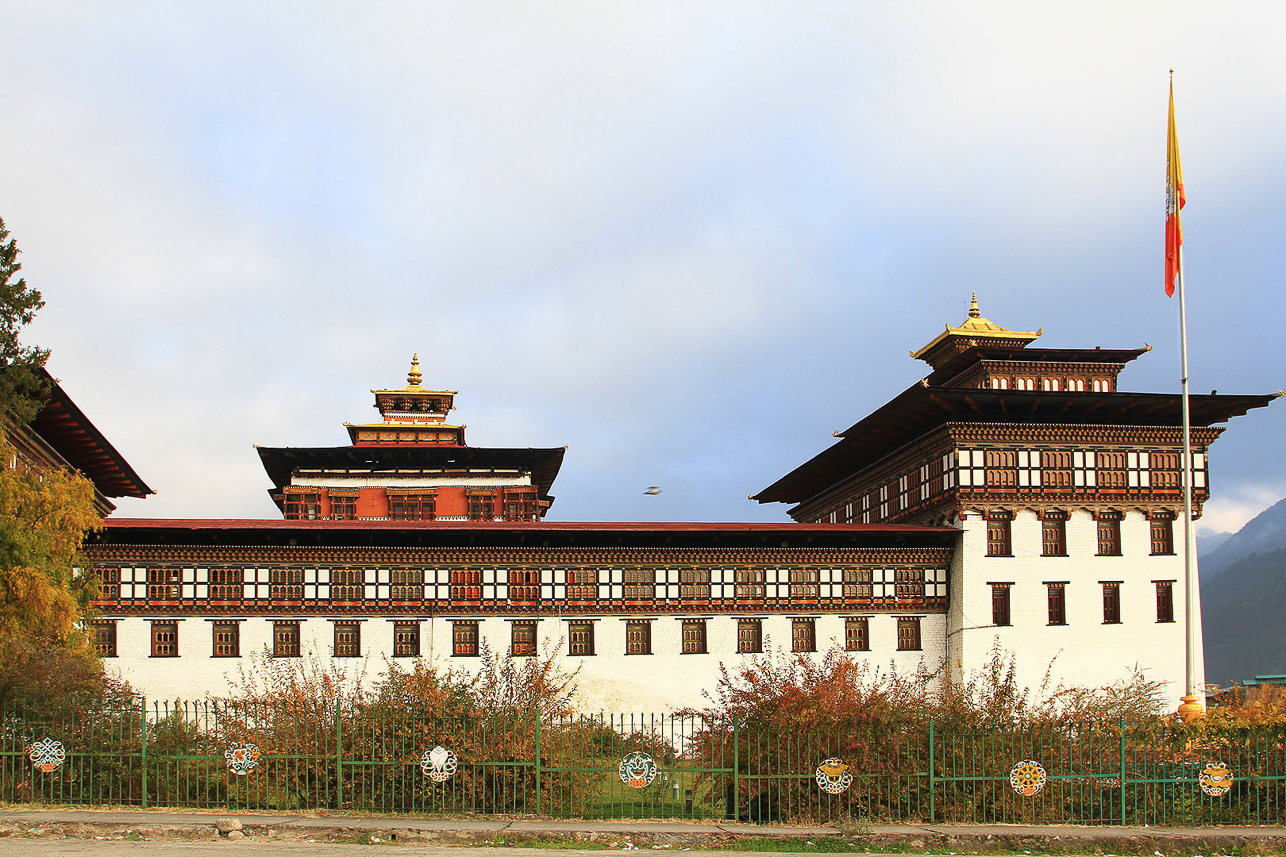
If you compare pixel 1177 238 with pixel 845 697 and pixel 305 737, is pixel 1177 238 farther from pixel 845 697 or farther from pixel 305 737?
pixel 305 737

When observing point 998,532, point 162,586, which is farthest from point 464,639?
point 998,532

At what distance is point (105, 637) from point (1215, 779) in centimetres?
3076

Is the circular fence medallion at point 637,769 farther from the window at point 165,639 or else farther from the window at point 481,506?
the window at point 481,506

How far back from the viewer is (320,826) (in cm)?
1812

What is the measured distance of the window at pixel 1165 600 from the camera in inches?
1662

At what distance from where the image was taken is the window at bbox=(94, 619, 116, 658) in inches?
1502

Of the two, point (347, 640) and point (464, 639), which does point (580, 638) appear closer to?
point (464, 639)

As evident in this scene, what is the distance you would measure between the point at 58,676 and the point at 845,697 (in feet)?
46.6

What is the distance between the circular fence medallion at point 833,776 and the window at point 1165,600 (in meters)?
26.3

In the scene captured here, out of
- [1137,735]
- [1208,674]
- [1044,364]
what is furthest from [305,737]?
[1208,674]

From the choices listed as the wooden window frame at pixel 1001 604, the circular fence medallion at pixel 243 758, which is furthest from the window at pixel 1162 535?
the circular fence medallion at pixel 243 758

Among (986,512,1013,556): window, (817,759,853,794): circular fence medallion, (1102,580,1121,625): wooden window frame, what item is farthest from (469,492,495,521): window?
(817,759,853,794): circular fence medallion

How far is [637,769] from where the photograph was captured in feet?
64.1

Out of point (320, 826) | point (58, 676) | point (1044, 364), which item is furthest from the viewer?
point (1044, 364)
